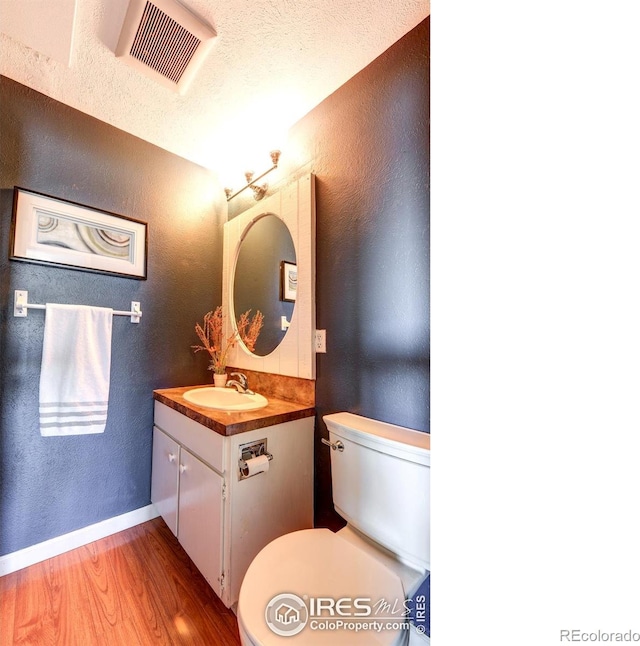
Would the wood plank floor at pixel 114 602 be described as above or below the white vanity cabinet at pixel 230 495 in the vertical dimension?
below

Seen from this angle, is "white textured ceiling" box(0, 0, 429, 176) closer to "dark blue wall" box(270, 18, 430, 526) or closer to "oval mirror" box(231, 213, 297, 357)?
"dark blue wall" box(270, 18, 430, 526)

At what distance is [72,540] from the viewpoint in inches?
59.2

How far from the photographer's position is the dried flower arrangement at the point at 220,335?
177cm

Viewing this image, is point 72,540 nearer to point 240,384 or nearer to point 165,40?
point 240,384

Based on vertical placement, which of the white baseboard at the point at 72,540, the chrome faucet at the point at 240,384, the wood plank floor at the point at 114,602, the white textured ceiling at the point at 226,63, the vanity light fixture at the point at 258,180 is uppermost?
the white textured ceiling at the point at 226,63

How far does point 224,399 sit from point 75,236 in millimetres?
1180

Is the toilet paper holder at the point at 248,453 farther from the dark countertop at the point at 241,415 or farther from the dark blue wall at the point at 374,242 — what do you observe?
the dark blue wall at the point at 374,242

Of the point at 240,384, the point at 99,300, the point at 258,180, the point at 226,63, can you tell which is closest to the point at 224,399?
the point at 240,384

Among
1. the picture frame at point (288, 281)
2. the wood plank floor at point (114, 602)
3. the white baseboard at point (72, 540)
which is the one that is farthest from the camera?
the picture frame at point (288, 281)

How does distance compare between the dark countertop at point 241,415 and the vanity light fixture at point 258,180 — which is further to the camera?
the vanity light fixture at point 258,180

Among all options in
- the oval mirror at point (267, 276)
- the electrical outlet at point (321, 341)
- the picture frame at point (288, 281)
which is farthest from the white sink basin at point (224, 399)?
the picture frame at point (288, 281)

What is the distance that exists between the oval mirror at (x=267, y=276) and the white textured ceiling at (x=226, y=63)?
533 millimetres

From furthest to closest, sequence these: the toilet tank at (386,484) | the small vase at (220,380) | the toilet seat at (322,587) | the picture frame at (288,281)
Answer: the small vase at (220,380) < the picture frame at (288,281) < the toilet tank at (386,484) < the toilet seat at (322,587)
